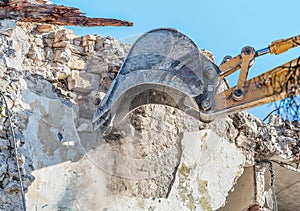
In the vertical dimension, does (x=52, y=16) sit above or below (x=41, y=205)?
above

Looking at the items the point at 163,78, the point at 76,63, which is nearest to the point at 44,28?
the point at 76,63

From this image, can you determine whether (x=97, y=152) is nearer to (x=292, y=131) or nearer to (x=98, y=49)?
(x=98, y=49)

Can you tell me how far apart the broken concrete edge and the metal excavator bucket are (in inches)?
26.1

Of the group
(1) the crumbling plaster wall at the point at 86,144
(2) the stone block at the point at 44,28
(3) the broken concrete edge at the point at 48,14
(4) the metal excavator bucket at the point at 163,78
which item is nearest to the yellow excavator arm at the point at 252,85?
(4) the metal excavator bucket at the point at 163,78

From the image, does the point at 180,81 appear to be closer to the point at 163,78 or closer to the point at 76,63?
the point at 163,78

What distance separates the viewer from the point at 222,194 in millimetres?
6480

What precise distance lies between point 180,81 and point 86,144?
1053 millimetres

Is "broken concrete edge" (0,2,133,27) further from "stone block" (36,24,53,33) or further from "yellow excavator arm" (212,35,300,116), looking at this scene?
"yellow excavator arm" (212,35,300,116)

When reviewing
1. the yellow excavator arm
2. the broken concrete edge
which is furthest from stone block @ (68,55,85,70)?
the yellow excavator arm

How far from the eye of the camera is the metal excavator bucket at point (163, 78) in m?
5.11

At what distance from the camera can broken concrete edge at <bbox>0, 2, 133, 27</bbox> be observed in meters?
5.50

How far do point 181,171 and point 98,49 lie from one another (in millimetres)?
1503

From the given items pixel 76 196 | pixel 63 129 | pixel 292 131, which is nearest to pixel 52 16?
pixel 63 129

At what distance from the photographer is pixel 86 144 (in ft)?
17.7
